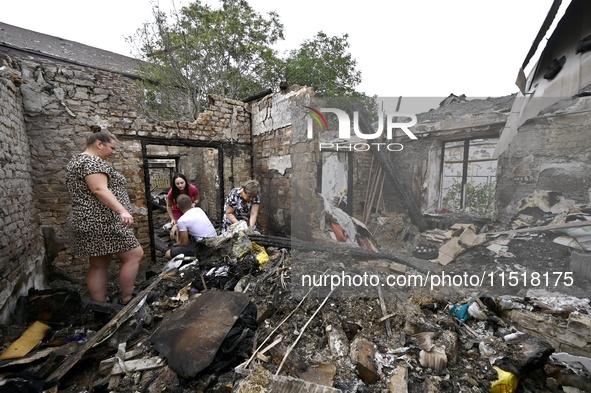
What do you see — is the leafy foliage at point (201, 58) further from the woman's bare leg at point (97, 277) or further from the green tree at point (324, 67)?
the woman's bare leg at point (97, 277)

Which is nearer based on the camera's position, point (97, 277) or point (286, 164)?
point (97, 277)

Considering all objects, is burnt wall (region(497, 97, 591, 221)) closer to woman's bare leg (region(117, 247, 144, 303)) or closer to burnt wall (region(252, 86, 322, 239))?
burnt wall (region(252, 86, 322, 239))

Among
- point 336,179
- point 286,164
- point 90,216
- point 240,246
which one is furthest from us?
point 286,164

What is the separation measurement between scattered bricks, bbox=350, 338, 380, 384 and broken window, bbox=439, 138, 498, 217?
1940 mm

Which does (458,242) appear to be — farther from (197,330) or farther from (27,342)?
(27,342)

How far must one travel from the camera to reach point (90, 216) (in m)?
2.37

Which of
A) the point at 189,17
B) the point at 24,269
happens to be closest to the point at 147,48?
the point at 189,17

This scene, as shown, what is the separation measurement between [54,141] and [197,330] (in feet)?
12.8

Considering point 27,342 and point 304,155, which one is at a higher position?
point 304,155

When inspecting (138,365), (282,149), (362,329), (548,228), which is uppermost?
(282,149)

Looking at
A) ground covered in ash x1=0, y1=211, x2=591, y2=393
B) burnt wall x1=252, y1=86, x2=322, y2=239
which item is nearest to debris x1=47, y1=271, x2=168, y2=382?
ground covered in ash x1=0, y1=211, x2=591, y2=393

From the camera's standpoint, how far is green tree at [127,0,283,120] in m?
7.51

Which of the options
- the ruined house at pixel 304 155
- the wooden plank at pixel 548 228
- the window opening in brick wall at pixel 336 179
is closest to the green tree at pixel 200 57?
the ruined house at pixel 304 155

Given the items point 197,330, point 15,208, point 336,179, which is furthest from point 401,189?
point 15,208
